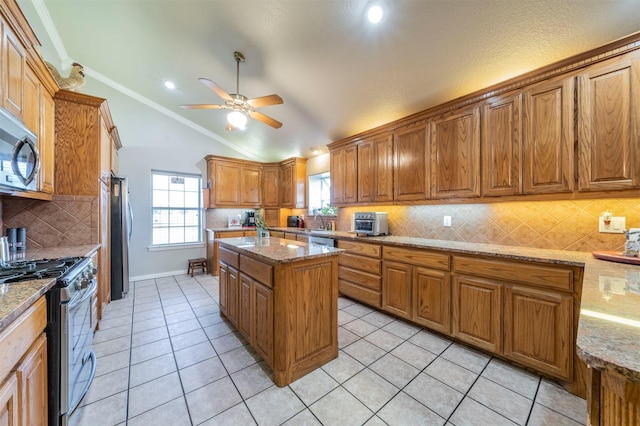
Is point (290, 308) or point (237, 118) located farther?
point (237, 118)

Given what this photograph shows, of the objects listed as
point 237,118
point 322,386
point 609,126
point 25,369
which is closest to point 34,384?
point 25,369

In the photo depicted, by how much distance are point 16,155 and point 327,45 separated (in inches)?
103

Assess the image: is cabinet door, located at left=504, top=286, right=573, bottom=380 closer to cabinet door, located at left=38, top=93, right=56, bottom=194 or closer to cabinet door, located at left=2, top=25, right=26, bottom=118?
cabinet door, located at left=2, top=25, right=26, bottom=118

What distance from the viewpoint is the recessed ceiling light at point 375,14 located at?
76.6 inches

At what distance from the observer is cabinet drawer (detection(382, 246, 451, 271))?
2.31 m

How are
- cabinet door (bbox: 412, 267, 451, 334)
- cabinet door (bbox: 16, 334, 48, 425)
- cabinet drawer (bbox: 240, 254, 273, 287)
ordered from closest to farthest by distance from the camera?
cabinet door (bbox: 16, 334, 48, 425) < cabinet drawer (bbox: 240, 254, 273, 287) < cabinet door (bbox: 412, 267, 451, 334)

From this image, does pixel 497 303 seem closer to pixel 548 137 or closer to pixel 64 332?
pixel 548 137

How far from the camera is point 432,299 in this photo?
2398 mm

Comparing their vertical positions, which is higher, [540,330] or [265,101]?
[265,101]

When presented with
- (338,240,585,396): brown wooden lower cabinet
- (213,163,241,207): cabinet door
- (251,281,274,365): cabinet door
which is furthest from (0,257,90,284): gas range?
(213,163,241,207): cabinet door

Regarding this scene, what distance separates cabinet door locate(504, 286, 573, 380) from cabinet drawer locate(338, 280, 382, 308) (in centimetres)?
129

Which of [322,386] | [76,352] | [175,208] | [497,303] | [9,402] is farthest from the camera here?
[175,208]

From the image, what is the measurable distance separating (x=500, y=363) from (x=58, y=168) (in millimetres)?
4565

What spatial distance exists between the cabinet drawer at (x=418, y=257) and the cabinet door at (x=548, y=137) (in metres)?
0.95
